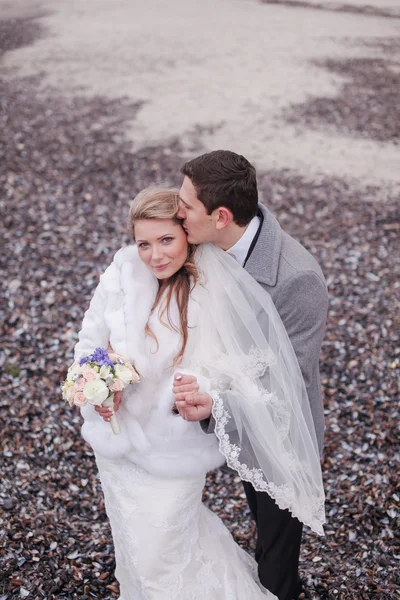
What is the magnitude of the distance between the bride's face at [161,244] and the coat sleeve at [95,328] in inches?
12.4

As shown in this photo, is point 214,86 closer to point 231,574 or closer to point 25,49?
point 25,49

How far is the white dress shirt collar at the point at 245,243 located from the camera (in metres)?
3.25

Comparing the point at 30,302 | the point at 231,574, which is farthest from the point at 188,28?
the point at 231,574

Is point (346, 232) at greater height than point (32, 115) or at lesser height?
lesser

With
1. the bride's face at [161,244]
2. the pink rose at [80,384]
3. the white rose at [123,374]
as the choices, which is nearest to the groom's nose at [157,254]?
the bride's face at [161,244]

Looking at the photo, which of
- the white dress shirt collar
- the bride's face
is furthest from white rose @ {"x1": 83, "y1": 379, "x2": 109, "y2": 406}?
the white dress shirt collar

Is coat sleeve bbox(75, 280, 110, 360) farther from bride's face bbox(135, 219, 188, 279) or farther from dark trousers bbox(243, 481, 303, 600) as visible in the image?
dark trousers bbox(243, 481, 303, 600)

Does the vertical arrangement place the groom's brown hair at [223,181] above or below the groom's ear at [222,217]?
above

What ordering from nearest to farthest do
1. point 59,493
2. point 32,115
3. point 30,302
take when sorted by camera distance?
point 59,493, point 30,302, point 32,115

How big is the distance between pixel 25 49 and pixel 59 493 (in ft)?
38.4

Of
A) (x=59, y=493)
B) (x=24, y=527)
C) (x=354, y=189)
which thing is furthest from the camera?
(x=354, y=189)

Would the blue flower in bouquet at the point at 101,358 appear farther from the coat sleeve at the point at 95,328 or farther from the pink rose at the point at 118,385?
the coat sleeve at the point at 95,328

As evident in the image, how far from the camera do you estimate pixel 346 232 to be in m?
7.80

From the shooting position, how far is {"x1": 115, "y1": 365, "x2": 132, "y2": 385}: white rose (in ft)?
9.75
